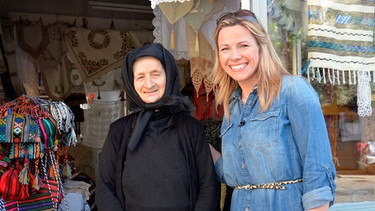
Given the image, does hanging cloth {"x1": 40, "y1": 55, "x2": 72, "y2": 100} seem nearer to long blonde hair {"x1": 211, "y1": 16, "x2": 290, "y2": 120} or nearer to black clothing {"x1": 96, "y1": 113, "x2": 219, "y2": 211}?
black clothing {"x1": 96, "y1": 113, "x2": 219, "y2": 211}

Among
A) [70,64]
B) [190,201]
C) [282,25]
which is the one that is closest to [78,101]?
[70,64]

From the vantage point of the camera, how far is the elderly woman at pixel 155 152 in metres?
1.97

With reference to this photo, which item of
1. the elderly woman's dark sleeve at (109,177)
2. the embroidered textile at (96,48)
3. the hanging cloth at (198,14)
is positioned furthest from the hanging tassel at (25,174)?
the embroidered textile at (96,48)

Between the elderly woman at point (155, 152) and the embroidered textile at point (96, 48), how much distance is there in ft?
11.0

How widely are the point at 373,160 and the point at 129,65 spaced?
7.24ft

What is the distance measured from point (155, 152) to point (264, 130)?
1.88 ft

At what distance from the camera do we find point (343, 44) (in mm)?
2934

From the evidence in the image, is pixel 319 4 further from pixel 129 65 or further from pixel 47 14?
pixel 47 14

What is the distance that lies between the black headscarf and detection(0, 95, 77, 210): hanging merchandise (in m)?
0.95

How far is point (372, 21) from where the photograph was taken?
9.84ft

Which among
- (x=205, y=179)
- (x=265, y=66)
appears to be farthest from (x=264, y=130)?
(x=205, y=179)

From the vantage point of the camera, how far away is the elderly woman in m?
1.97

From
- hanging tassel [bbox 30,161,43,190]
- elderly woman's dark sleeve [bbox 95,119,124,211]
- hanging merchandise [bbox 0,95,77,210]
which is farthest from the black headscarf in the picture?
hanging tassel [bbox 30,161,43,190]

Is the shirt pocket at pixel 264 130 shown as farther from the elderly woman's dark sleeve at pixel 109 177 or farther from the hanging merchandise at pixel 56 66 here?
the hanging merchandise at pixel 56 66
